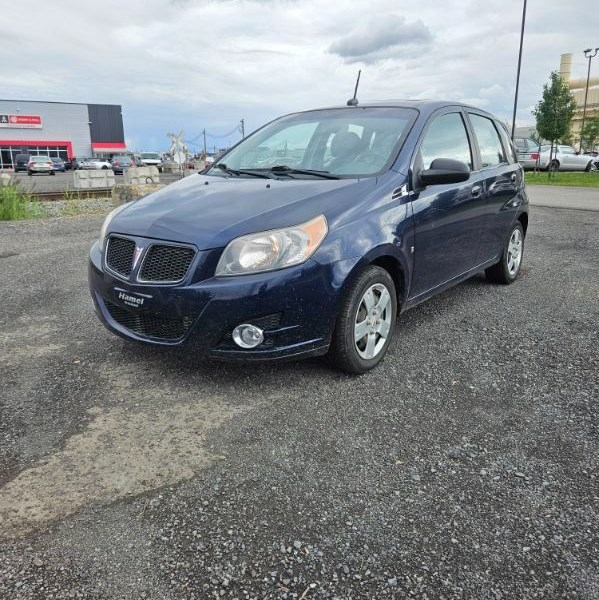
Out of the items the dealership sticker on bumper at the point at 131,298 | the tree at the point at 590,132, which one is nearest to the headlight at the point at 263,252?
the dealership sticker on bumper at the point at 131,298

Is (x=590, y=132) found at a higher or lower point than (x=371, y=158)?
higher

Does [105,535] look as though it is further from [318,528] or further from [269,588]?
[318,528]

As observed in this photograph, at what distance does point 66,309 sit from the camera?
4.91 meters

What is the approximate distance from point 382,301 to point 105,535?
2124 mm

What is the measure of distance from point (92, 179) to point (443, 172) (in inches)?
646

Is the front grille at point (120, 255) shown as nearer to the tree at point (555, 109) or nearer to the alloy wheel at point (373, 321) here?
the alloy wheel at point (373, 321)

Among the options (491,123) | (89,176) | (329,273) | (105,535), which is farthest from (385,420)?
(89,176)

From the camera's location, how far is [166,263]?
3.07 meters

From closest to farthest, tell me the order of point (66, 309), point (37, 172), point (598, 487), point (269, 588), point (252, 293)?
point (269, 588) → point (598, 487) → point (252, 293) → point (66, 309) → point (37, 172)

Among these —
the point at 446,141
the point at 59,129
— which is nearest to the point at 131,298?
the point at 446,141

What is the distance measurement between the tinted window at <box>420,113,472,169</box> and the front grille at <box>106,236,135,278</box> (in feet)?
6.87

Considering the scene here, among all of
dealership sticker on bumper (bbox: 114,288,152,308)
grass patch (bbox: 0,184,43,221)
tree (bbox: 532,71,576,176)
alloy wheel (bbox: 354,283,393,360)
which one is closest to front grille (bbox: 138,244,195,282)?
dealership sticker on bumper (bbox: 114,288,152,308)

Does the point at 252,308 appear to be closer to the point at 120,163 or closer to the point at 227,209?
the point at 227,209

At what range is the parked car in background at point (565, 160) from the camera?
87.2ft
